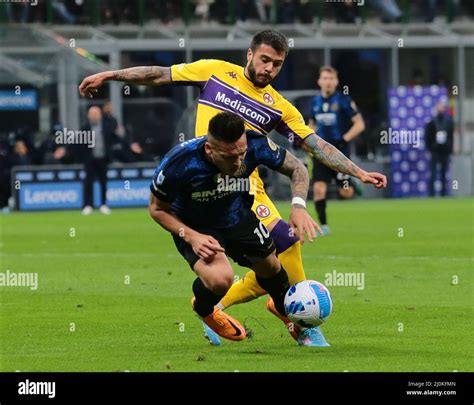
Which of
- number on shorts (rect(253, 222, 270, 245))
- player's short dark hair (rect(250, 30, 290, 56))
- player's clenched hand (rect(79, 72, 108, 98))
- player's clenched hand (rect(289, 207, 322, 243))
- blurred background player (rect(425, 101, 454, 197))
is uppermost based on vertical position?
player's short dark hair (rect(250, 30, 290, 56))

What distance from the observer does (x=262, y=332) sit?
1106cm

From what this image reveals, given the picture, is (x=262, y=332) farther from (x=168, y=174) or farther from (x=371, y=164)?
(x=371, y=164)

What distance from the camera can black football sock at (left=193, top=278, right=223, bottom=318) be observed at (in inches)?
390

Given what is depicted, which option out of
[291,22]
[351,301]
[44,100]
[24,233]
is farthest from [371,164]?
[351,301]

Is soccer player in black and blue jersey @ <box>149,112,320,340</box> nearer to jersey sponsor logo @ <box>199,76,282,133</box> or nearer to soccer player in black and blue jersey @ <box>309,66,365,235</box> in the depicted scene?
jersey sponsor logo @ <box>199,76,282,133</box>

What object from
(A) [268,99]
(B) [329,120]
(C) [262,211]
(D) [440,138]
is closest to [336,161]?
(C) [262,211]

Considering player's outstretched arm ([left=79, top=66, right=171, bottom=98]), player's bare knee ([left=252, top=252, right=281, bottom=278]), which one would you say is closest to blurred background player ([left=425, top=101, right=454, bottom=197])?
player's outstretched arm ([left=79, top=66, right=171, bottom=98])

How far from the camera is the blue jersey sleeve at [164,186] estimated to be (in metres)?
9.34

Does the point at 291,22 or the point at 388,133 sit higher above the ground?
the point at 291,22

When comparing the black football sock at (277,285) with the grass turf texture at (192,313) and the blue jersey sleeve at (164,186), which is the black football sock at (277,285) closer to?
the grass turf texture at (192,313)

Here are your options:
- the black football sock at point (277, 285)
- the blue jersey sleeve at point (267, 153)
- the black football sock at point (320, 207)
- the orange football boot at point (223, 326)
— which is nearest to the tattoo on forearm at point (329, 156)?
the blue jersey sleeve at point (267, 153)

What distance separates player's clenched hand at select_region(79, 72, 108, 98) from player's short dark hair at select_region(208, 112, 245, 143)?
145 cm

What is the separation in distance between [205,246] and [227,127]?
0.86 meters
